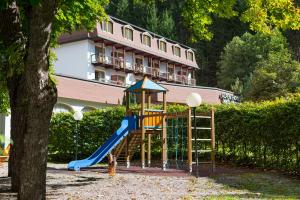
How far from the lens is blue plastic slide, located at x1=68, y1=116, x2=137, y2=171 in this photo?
1524 centimetres

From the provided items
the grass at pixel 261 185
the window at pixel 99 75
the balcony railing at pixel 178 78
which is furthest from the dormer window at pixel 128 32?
the grass at pixel 261 185

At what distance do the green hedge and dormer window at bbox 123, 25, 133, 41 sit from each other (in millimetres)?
27432

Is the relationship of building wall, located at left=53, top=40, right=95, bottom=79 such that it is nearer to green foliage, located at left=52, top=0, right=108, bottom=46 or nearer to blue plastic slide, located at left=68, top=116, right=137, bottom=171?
blue plastic slide, located at left=68, top=116, right=137, bottom=171

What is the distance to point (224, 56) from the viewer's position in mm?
60000

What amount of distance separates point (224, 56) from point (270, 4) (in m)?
51.5

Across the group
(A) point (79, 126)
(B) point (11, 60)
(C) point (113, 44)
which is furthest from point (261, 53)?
(B) point (11, 60)

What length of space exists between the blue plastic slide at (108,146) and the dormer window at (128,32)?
107 ft

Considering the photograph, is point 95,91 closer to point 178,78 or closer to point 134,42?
point 134,42

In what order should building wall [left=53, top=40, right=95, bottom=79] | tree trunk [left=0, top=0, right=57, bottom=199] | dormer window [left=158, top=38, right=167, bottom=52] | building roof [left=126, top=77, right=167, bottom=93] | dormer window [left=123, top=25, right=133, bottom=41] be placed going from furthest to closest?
1. dormer window [left=158, top=38, right=167, bottom=52]
2. dormer window [left=123, top=25, right=133, bottom=41]
3. building wall [left=53, top=40, right=95, bottom=79]
4. building roof [left=126, top=77, right=167, bottom=93]
5. tree trunk [left=0, top=0, right=57, bottom=199]

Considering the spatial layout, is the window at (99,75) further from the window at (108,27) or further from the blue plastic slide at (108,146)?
the blue plastic slide at (108,146)

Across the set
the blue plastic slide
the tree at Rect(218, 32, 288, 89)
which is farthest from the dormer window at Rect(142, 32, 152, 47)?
the blue plastic slide

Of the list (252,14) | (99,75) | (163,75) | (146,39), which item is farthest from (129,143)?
(163,75)

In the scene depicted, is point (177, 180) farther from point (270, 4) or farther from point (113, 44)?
point (113, 44)

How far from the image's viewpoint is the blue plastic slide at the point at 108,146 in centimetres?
1524
